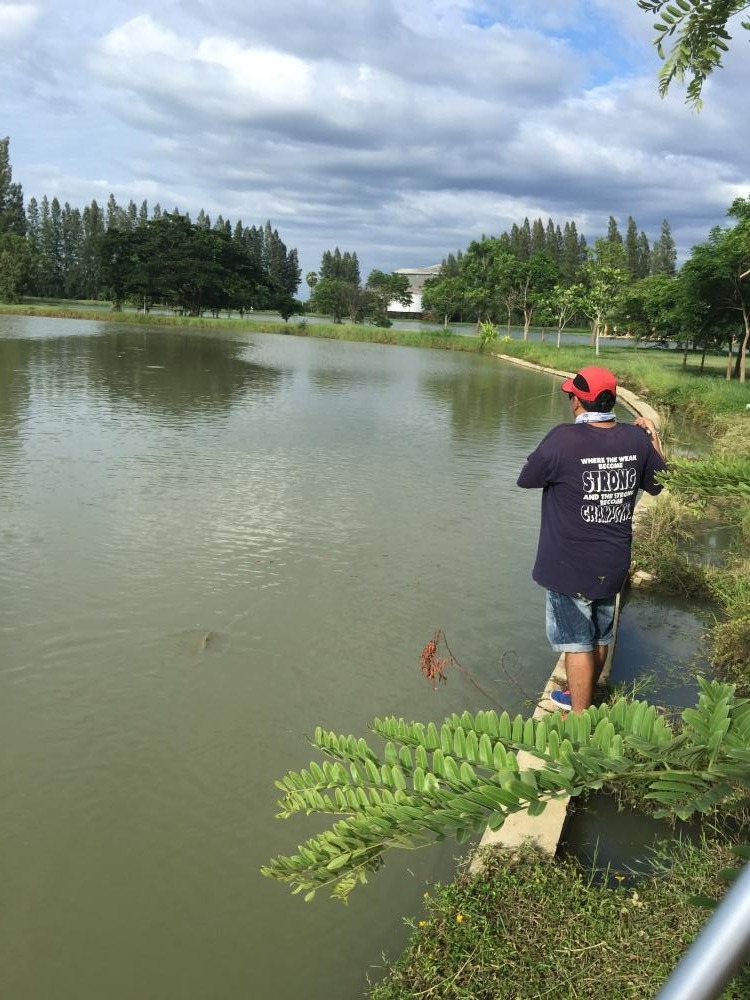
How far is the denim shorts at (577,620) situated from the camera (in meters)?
3.52

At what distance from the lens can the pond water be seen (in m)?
2.88

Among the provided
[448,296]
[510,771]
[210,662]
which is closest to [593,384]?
[510,771]

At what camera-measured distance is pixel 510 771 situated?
1.30 metres

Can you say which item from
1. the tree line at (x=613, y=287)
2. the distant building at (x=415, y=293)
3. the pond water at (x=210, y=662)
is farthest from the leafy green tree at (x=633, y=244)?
the pond water at (x=210, y=662)

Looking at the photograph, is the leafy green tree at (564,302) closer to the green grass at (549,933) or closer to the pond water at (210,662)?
the pond water at (210,662)

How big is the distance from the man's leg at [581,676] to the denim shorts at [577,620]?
0.03m

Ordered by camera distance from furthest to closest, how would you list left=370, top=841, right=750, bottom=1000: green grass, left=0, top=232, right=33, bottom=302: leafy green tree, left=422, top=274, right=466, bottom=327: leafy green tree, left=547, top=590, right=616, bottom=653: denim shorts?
left=422, top=274, right=466, bottom=327: leafy green tree → left=0, top=232, right=33, bottom=302: leafy green tree → left=547, top=590, right=616, bottom=653: denim shorts → left=370, top=841, right=750, bottom=1000: green grass

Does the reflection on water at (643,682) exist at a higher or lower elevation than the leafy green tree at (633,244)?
lower

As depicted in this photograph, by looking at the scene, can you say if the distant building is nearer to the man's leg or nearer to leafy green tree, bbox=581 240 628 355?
leafy green tree, bbox=581 240 628 355

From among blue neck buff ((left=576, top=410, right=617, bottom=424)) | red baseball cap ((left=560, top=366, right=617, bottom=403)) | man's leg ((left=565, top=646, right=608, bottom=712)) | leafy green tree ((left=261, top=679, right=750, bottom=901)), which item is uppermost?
red baseball cap ((left=560, top=366, right=617, bottom=403))

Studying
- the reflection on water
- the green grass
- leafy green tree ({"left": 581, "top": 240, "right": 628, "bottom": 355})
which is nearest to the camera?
the green grass

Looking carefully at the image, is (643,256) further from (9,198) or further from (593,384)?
(593,384)

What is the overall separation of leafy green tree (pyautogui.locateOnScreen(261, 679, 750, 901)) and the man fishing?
2035 mm

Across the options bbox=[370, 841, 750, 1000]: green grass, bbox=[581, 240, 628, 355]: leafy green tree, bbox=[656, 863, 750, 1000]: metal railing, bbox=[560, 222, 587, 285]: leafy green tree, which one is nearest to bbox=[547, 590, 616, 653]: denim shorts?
bbox=[370, 841, 750, 1000]: green grass
